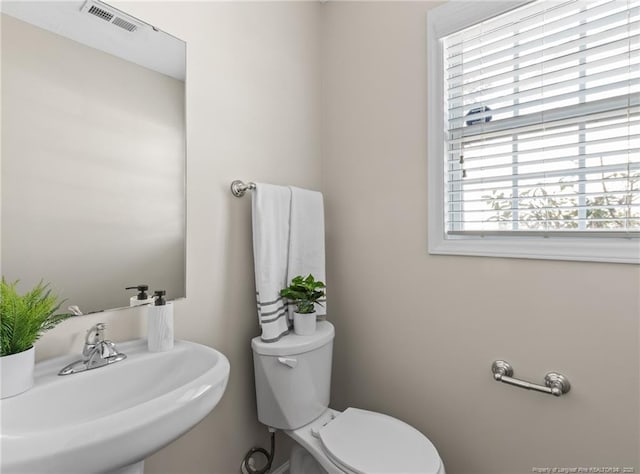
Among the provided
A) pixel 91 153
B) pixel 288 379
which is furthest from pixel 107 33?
pixel 288 379

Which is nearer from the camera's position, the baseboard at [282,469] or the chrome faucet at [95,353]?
the chrome faucet at [95,353]

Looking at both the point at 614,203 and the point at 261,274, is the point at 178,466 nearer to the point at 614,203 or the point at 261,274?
the point at 261,274

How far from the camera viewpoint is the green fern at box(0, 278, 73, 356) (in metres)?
0.75

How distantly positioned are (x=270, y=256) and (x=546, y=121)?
1116mm

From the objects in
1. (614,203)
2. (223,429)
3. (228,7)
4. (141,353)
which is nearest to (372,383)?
(223,429)

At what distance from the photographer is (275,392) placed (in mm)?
1323

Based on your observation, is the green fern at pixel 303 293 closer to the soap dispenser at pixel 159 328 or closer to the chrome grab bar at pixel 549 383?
the soap dispenser at pixel 159 328

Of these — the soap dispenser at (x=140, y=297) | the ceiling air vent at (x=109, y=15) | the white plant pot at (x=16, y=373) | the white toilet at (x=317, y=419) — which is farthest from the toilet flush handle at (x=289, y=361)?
the ceiling air vent at (x=109, y=15)

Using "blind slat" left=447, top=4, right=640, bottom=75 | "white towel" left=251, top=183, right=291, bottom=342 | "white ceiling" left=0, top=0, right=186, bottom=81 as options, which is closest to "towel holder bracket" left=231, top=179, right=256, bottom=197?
"white towel" left=251, top=183, right=291, bottom=342

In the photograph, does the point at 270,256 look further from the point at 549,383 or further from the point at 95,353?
the point at 549,383

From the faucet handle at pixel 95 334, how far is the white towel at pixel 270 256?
1.81ft

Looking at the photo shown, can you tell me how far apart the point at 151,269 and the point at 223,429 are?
0.71 meters

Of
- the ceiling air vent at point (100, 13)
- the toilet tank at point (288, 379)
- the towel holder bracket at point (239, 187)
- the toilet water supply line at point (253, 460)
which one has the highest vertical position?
the ceiling air vent at point (100, 13)

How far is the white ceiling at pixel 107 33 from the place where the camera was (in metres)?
0.92
